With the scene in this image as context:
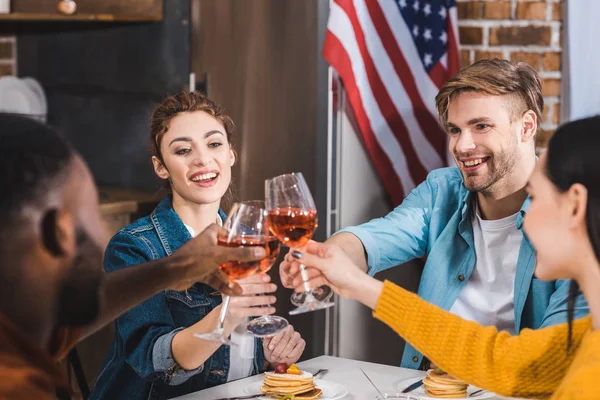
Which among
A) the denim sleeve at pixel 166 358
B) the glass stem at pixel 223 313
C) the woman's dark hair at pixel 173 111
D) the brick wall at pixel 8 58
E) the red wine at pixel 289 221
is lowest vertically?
the denim sleeve at pixel 166 358

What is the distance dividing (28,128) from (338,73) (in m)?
2.06

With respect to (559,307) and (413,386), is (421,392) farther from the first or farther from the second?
(559,307)

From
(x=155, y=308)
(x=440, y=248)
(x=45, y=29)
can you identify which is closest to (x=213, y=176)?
(x=155, y=308)

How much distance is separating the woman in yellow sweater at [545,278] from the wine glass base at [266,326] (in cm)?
12

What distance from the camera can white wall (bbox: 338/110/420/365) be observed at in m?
3.15

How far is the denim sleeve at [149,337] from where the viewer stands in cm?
180

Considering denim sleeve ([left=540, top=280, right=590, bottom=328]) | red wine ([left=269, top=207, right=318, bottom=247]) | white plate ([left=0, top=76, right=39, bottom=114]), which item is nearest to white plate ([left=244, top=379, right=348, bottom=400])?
red wine ([left=269, top=207, right=318, bottom=247])

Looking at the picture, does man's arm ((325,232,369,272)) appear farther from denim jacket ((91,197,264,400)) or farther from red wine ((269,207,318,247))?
red wine ((269,207,318,247))

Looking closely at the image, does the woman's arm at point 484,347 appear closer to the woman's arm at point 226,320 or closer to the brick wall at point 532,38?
the woman's arm at point 226,320

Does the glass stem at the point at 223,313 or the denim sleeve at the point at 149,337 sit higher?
the glass stem at the point at 223,313

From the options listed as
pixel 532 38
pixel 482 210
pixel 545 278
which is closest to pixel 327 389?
pixel 545 278

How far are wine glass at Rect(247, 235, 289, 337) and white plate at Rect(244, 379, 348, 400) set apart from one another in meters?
0.15

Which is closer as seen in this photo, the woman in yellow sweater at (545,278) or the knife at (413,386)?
the woman in yellow sweater at (545,278)

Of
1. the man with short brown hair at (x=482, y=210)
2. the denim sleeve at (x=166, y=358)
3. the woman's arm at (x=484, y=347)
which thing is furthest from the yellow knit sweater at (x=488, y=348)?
the man with short brown hair at (x=482, y=210)
